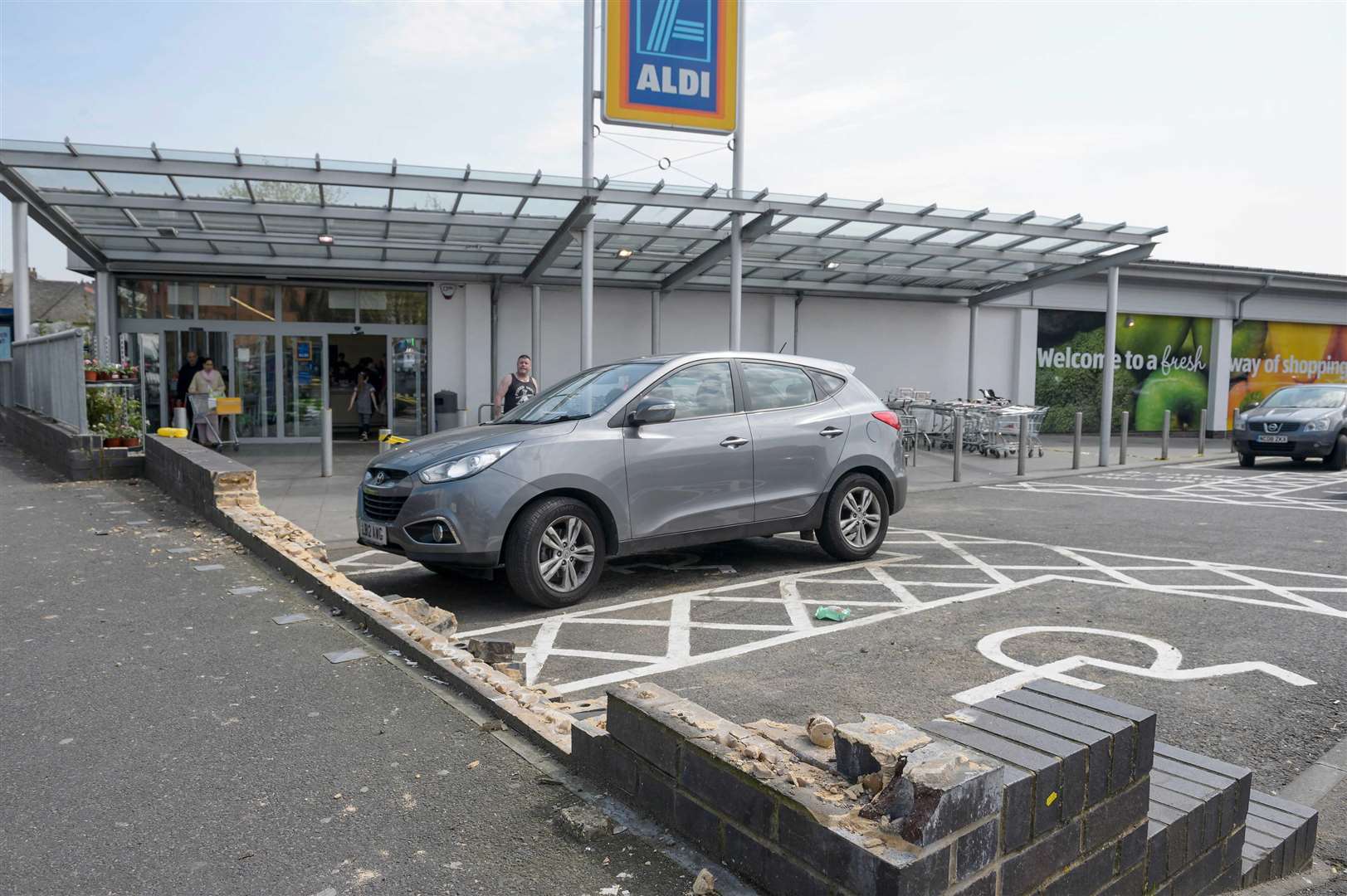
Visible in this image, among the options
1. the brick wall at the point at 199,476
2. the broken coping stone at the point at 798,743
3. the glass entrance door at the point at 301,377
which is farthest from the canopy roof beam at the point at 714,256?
the broken coping stone at the point at 798,743

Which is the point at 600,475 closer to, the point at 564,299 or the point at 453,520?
the point at 453,520

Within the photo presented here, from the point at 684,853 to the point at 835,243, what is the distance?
15.1m

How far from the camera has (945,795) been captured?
2123 millimetres

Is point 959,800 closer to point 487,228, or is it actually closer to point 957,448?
point 957,448

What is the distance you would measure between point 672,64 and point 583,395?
8.47 m

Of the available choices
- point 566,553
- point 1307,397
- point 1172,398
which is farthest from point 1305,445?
point 566,553

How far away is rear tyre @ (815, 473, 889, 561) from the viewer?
7.96 metres

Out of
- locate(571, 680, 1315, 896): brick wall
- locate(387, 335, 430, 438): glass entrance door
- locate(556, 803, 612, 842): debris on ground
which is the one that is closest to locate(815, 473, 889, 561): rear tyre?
locate(571, 680, 1315, 896): brick wall

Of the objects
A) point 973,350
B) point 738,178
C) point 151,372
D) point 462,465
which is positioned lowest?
point 462,465

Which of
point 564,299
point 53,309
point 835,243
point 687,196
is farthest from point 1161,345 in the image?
point 53,309

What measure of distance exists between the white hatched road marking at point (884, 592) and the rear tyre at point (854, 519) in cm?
14

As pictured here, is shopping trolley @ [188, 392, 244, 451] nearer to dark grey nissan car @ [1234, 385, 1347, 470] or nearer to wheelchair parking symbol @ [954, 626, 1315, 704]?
wheelchair parking symbol @ [954, 626, 1315, 704]

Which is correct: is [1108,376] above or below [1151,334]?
below

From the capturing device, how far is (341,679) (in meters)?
4.32
